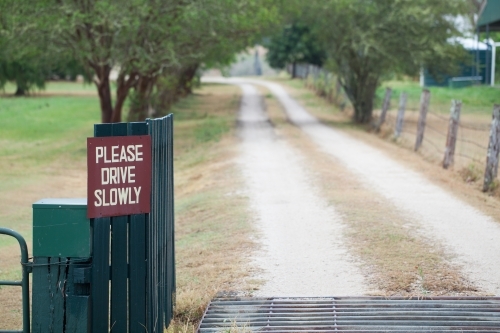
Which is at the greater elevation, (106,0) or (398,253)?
(106,0)

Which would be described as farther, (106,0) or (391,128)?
(391,128)

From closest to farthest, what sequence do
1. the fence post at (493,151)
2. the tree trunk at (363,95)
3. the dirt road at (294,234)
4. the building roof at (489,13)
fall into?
1. the dirt road at (294,234)
2. the fence post at (493,151)
3. the building roof at (489,13)
4. the tree trunk at (363,95)

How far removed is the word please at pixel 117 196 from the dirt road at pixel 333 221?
192 cm

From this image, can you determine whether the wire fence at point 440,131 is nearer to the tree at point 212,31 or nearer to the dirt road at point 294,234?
the dirt road at point 294,234

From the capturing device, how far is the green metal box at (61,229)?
5.72m

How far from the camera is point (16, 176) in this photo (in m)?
19.4

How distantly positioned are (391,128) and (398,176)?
372 inches

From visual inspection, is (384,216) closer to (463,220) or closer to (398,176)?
(463,220)

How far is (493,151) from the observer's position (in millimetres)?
12984

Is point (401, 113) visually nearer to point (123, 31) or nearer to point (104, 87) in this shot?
point (123, 31)

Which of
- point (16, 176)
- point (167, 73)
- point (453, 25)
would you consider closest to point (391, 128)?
point (453, 25)

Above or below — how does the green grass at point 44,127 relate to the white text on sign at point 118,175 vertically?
below

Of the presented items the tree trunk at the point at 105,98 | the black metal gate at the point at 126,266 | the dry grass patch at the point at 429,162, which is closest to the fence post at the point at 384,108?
the dry grass patch at the point at 429,162

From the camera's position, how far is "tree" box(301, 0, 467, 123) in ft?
85.1
